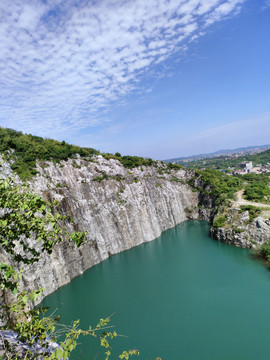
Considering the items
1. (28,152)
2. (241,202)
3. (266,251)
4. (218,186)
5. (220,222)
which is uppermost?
(28,152)

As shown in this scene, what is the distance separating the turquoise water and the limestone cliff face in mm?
2176

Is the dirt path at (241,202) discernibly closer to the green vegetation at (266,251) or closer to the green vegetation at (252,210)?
the green vegetation at (252,210)

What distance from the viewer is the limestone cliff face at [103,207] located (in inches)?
955

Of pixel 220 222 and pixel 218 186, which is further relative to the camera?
pixel 218 186

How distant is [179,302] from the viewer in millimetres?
19062

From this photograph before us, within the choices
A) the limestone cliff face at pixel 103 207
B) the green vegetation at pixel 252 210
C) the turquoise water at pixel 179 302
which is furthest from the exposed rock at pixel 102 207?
the green vegetation at pixel 252 210

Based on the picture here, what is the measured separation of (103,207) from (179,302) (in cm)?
1699

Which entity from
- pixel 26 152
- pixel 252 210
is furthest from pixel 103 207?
pixel 252 210

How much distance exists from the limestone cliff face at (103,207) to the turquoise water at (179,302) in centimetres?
218

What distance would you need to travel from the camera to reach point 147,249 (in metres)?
32.9

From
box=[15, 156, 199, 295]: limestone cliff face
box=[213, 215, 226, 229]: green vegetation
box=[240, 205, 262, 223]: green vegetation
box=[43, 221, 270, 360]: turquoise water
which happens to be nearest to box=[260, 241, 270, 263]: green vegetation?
box=[43, 221, 270, 360]: turquoise water

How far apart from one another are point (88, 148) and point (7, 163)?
694 inches

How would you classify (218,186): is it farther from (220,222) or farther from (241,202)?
(220,222)

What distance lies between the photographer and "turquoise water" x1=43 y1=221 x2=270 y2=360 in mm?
14384
